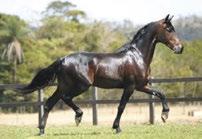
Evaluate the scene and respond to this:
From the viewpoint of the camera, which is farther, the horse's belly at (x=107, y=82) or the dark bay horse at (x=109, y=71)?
the horse's belly at (x=107, y=82)

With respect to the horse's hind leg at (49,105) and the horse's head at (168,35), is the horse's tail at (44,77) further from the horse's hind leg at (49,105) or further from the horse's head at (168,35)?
the horse's head at (168,35)

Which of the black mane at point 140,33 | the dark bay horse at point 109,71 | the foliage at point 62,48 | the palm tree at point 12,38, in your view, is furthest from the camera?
the palm tree at point 12,38

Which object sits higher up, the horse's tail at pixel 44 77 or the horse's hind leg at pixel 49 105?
the horse's tail at pixel 44 77

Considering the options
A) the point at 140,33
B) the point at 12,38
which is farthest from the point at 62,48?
the point at 140,33

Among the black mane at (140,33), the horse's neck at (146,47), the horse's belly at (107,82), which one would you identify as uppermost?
the black mane at (140,33)

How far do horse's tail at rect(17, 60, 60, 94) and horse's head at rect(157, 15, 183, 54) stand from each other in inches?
82.3

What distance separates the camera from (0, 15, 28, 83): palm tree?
143 ft

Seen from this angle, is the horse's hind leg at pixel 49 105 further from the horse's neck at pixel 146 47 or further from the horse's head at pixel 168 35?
the horse's head at pixel 168 35

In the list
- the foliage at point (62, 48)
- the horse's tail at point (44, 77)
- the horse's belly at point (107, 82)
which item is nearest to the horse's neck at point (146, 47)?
the horse's belly at point (107, 82)

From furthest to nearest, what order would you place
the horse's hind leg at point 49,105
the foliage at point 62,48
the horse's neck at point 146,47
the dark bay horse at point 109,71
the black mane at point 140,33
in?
the foliage at point 62,48 < the black mane at point 140,33 < the horse's neck at point 146,47 < the horse's hind leg at point 49,105 < the dark bay horse at point 109,71

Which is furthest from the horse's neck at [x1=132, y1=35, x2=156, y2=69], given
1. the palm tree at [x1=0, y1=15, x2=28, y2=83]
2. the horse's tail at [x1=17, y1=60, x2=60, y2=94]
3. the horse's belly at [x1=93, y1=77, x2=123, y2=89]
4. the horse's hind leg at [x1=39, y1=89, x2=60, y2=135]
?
the palm tree at [x1=0, y1=15, x2=28, y2=83]

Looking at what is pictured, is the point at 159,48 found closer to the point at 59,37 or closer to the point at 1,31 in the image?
the point at 59,37

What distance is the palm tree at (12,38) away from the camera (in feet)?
143

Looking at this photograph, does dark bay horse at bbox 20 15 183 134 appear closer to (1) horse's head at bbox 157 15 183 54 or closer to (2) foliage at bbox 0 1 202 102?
(1) horse's head at bbox 157 15 183 54
